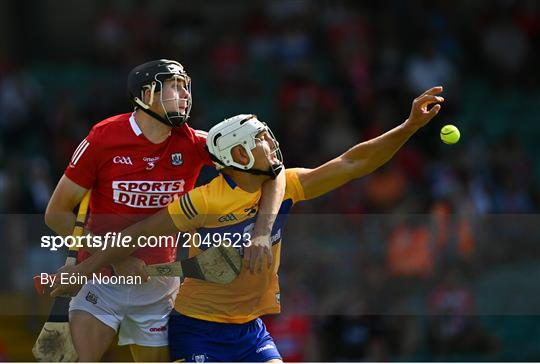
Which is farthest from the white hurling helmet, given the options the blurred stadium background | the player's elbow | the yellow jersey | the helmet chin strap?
the blurred stadium background

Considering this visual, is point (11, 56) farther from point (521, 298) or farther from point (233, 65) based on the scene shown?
point (521, 298)

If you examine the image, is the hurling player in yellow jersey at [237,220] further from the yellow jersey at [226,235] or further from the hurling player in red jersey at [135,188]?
the hurling player in red jersey at [135,188]

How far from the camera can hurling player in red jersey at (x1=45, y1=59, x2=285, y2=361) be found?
6.46 meters

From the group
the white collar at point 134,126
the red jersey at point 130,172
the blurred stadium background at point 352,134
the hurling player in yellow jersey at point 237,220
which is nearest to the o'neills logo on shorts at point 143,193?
the red jersey at point 130,172

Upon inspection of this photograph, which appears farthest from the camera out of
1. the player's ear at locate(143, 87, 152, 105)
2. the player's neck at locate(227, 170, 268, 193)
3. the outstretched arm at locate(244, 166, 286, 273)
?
the player's ear at locate(143, 87, 152, 105)

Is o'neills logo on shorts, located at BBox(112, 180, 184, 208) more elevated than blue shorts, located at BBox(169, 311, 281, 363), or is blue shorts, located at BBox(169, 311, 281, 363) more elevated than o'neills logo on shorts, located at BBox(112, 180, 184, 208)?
o'neills logo on shorts, located at BBox(112, 180, 184, 208)

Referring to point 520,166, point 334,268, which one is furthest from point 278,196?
point 520,166

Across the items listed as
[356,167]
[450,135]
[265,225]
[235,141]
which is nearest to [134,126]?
[235,141]

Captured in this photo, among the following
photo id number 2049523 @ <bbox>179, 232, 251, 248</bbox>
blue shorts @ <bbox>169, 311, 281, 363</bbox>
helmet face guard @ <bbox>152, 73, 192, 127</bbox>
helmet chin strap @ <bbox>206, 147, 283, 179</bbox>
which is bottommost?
blue shorts @ <bbox>169, 311, 281, 363</bbox>

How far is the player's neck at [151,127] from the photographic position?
6.55 metres

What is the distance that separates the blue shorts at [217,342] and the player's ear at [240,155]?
31.7 inches

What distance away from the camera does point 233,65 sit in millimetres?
13938

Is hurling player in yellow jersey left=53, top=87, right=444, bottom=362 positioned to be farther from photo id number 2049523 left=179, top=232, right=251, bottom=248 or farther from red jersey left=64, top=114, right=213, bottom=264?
red jersey left=64, top=114, right=213, bottom=264

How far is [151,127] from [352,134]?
6.41m
